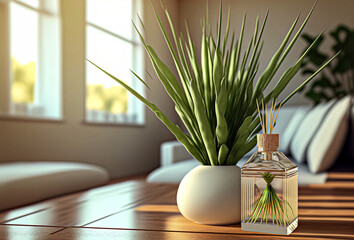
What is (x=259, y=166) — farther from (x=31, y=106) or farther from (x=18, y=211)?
(x=31, y=106)

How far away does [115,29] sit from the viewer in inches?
173

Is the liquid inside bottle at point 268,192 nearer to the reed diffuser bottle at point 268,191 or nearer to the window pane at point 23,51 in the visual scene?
the reed diffuser bottle at point 268,191

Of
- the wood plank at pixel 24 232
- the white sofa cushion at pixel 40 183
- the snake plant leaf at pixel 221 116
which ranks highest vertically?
the snake plant leaf at pixel 221 116

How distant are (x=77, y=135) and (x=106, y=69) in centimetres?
92

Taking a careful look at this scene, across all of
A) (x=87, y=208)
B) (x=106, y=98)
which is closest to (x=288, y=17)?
(x=106, y=98)

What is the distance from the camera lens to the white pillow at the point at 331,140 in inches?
72.7

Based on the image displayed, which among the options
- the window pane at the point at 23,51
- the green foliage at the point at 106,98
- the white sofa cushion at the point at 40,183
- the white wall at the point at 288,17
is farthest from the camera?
the white wall at the point at 288,17

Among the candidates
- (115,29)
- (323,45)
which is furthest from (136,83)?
(323,45)

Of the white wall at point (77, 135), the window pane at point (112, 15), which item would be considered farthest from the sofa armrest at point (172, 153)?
the window pane at point (112, 15)

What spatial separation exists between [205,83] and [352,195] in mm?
482

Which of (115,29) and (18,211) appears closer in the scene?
(18,211)

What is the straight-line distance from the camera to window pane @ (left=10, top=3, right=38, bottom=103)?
3.06 m

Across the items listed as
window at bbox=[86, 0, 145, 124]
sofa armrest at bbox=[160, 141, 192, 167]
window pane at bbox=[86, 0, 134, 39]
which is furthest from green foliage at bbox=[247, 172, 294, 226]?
window pane at bbox=[86, 0, 134, 39]

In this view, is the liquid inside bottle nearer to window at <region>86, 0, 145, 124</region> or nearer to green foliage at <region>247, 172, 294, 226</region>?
green foliage at <region>247, 172, 294, 226</region>
